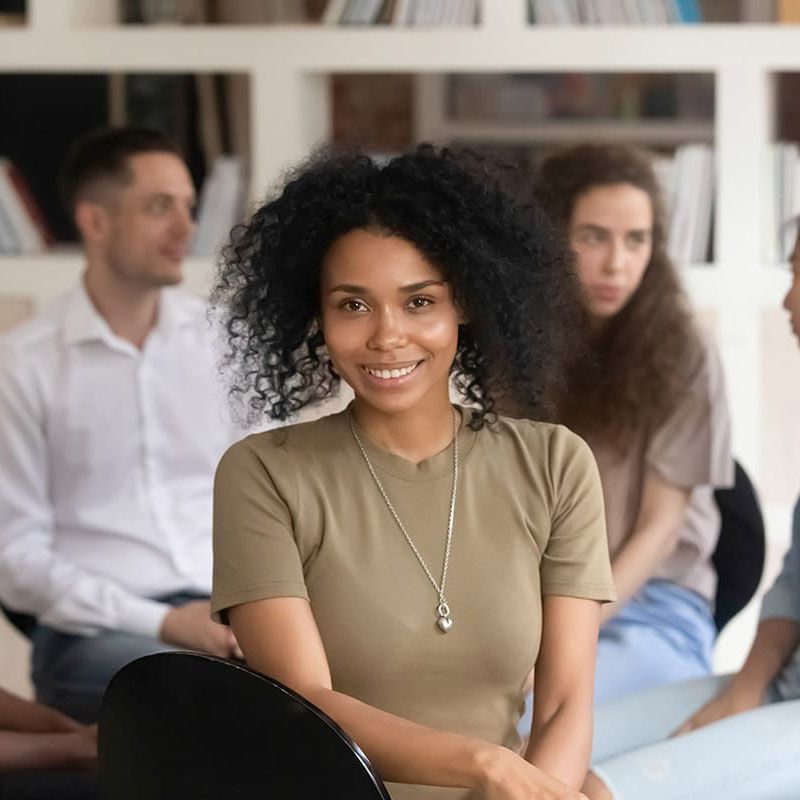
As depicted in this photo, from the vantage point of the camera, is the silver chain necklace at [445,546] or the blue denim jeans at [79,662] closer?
the silver chain necklace at [445,546]

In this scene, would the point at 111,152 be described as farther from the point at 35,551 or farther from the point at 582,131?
the point at 582,131

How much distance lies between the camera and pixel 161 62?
147 inches

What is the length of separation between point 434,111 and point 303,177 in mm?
4183

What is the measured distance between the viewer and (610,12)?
145 inches

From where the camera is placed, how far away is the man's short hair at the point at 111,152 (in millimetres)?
3318

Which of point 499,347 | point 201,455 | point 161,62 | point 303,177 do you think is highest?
point 161,62

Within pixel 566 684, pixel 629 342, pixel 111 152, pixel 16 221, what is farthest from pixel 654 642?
pixel 16 221

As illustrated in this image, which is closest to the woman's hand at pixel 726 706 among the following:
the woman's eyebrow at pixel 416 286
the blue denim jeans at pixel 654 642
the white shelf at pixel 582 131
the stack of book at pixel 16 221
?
the blue denim jeans at pixel 654 642

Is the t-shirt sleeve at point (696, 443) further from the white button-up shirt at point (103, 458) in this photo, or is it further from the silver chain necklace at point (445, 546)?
the silver chain necklace at point (445, 546)

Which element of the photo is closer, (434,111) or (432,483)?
(432,483)

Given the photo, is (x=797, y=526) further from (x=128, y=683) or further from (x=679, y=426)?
(x=128, y=683)

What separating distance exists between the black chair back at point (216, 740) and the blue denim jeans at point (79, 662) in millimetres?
1207

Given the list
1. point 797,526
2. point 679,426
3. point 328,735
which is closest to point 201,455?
point 679,426

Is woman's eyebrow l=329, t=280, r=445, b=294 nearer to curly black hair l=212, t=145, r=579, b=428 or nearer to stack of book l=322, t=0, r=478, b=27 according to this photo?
curly black hair l=212, t=145, r=579, b=428
